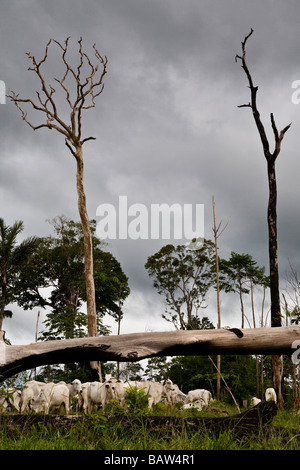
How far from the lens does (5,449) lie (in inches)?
152

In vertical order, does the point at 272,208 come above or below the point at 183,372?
above

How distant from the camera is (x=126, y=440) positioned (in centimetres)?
413

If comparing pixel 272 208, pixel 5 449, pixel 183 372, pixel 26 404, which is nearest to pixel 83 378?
pixel 183 372

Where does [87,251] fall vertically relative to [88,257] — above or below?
above

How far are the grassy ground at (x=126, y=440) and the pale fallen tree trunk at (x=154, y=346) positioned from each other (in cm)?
92

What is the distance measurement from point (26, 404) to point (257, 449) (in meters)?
7.55

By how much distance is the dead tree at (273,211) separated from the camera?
563 inches

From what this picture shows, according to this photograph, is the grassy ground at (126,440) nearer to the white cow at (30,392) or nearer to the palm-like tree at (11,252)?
the white cow at (30,392)

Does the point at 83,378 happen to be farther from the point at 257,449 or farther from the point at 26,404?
the point at 257,449

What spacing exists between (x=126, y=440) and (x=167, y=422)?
68 cm

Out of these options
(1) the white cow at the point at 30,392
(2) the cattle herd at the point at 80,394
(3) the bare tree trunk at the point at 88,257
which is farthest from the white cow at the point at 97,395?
(3) the bare tree trunk at the point at 88,257

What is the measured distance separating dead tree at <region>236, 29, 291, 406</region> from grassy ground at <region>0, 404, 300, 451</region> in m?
9.46

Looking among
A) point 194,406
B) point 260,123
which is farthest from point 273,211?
point 194,406

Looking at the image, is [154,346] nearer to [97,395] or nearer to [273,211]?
[97,395]
